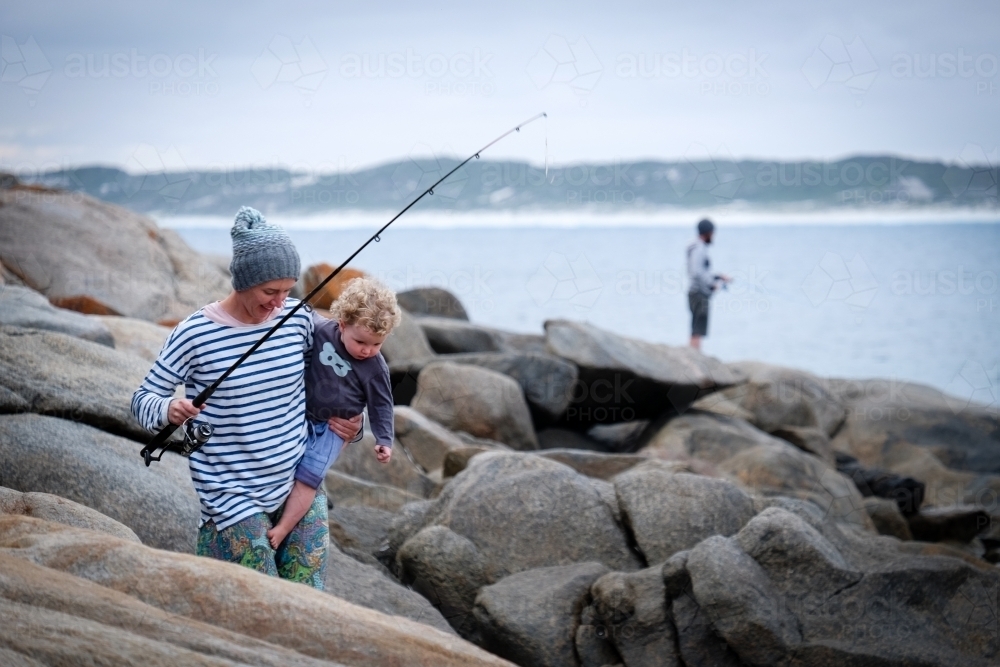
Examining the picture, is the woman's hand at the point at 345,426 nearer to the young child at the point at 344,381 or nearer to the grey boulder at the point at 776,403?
the young child at the point at 344,381

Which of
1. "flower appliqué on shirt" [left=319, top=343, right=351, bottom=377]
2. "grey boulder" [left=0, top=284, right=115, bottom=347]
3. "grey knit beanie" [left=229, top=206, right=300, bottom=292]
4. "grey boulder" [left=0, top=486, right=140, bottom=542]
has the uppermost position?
"grey knit beanie" [left=229, top=206, right=300, bottom=292]

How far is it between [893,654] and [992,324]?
26377 millimetres

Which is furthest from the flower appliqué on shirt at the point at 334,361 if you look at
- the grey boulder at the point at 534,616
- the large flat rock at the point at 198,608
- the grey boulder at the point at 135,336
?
the grey boulder at the point at 135,336

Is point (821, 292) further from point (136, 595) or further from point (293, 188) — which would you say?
point (136, 595)

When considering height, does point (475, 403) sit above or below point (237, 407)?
below

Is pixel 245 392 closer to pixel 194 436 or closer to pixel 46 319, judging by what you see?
pixel 194 436

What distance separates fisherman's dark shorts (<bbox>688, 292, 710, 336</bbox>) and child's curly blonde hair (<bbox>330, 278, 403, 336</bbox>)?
10.0 meters

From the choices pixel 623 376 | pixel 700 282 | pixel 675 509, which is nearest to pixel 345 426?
pixel 675 509

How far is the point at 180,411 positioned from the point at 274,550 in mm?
593

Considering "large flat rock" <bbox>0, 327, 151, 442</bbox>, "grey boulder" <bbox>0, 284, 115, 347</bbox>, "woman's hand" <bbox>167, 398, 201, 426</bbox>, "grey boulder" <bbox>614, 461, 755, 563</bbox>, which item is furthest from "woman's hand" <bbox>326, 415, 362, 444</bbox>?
"grey boulder" <bbox>0, 284, 115, 347</bbox>

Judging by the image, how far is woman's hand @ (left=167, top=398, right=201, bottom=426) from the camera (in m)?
3.10

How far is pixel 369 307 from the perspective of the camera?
3414 mm

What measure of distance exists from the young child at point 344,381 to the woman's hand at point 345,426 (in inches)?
0.6

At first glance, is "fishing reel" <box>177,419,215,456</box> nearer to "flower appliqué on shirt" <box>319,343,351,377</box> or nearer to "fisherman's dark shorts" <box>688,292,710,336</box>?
"flower appliqué on shirt" <box>319,343,351,377</box>
